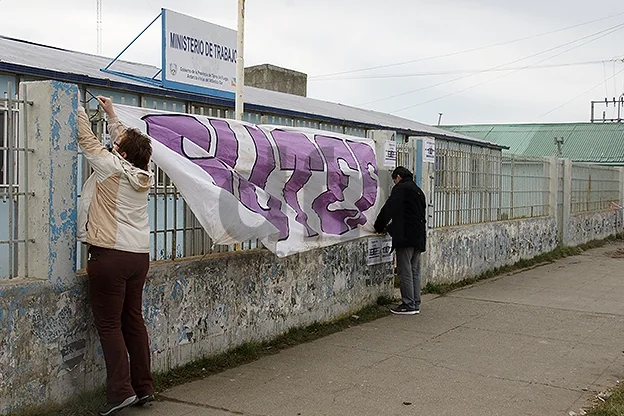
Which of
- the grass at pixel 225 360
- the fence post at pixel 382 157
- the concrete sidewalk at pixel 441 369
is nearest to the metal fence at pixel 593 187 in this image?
the concrete sidewalk at pixel 441 369

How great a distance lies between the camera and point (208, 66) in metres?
14.0

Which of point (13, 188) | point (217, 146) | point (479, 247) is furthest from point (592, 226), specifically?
point (13, 188)

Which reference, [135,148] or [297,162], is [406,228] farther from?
[135,148]

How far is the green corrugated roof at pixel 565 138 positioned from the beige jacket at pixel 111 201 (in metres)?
31.6

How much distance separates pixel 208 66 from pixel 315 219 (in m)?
7.25

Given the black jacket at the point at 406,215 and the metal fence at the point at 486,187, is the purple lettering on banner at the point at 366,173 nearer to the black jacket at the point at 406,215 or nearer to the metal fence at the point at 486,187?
the black jacket at the point at 406,215

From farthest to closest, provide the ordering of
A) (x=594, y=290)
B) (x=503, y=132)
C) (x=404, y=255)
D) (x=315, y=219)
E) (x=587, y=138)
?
(x=503, y=132)
(x=587, y=138)
(x=594, y=290)
(x=404, y=255)
(x=315, y=219)

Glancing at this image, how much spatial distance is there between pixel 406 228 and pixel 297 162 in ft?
6.86

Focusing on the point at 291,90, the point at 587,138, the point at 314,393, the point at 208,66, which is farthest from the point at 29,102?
the point at 587,138

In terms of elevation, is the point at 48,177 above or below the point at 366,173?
Answer: below

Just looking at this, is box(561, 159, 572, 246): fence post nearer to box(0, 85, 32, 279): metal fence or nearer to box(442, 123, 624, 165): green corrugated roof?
box(0, 85, 32, 279): metal fence

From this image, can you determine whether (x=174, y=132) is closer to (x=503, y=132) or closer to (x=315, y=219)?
(x=315, y=219)

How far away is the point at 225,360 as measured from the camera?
21.3 feet

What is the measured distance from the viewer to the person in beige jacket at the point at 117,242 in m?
4.90
